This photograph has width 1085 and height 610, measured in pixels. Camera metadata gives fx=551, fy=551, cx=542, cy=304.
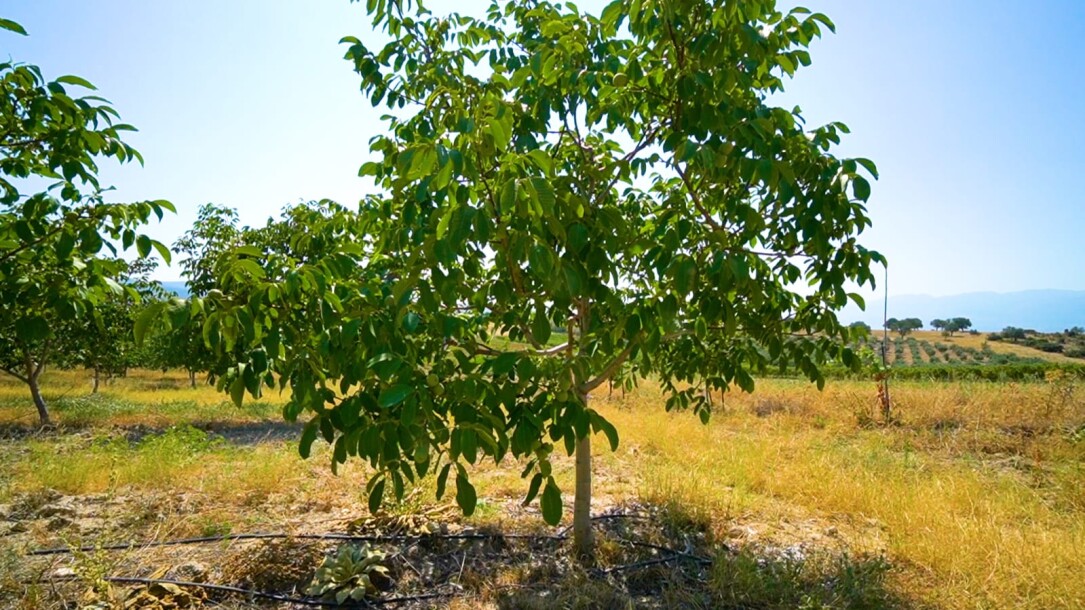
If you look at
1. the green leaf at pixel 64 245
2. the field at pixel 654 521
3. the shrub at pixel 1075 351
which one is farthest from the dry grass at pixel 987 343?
the green leaf at pixel 64 245

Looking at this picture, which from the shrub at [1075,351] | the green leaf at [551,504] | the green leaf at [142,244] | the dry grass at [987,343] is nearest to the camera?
the green leaf at [551,504]

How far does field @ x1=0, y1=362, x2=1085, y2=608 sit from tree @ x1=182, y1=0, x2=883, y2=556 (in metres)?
0.65

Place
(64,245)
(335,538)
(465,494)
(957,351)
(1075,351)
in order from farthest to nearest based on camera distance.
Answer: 1. (957,351)
2. (1075,351)
3. (335,538)
4. (64,245)
5. (465,494)

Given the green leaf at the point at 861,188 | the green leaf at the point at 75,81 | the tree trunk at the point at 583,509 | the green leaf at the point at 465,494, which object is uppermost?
the green leaf at the point at 75,81

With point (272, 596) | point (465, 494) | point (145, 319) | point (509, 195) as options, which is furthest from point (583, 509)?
point (145, 319)

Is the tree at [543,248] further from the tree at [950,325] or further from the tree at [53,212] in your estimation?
the tree at [950,325]

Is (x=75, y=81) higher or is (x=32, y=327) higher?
(x=75, y=81)

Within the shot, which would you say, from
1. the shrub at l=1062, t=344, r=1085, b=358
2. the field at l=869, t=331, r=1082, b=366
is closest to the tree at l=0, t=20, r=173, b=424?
the field at l=869, t=331, r=1082, b=366

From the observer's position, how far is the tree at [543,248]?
1691 mm

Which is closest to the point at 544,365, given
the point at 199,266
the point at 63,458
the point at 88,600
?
the point at 88,600

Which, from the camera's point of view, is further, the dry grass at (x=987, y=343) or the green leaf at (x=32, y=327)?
the dry grass at (x=987, y=343)

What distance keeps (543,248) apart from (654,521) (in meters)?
2.87

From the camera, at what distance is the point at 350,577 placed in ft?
9.23

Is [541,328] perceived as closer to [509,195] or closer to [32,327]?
[509,195]
